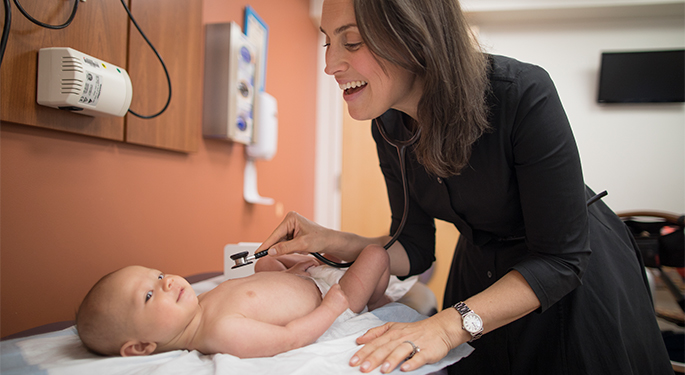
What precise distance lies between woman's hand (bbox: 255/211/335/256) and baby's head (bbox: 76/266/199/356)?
24cm

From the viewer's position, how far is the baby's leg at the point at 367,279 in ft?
3.38

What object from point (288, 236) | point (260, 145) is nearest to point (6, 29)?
point (288, 236)

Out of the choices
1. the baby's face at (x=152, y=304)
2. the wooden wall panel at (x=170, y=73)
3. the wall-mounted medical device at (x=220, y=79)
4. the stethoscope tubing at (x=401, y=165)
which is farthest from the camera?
the wall-mounted medical device at (x=220, y=79)

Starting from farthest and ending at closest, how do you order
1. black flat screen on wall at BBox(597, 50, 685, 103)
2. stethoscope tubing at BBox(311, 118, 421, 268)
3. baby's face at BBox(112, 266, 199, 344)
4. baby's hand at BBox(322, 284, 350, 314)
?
1. black flat screen on wall at BBox(597, 50, 685, 103)
2. stethoscope tubing at BBox(311, 118, 421, 268)
3. baby's hand at BBox(322, 284, 350, 314)
4. baby's face at BBox(112, 266, 199, 344)

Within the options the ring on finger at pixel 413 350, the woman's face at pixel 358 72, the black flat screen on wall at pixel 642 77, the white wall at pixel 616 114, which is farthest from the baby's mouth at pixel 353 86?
the black flat screen on wall at pixel 642 77

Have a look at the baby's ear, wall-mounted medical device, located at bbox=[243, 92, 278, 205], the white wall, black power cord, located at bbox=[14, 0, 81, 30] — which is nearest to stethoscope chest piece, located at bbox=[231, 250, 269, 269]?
the baby's ear

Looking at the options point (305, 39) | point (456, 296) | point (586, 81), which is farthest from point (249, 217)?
point (586, 81)

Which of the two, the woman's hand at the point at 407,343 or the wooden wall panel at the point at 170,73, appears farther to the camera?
the wooden wall panel at the point at 170,73

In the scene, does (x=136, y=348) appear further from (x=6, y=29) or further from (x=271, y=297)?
(x=6, y=29)

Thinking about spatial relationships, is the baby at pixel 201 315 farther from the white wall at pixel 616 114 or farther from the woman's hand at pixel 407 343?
the white wall at pixel 616 114

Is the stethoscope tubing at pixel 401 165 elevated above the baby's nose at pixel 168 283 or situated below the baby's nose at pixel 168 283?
above

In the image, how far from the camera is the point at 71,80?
88 cm

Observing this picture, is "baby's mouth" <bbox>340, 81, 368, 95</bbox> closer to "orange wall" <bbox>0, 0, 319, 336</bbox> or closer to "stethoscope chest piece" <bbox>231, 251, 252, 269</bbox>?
"stethoscope chest piece" <bbox>231, 251, 252, 269</bbox>

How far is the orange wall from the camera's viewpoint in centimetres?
91
